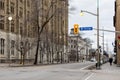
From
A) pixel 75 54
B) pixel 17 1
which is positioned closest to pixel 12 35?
pixel 17 1

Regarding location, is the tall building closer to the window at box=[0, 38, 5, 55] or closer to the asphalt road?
the window at box=[0, 38, 5, 55]

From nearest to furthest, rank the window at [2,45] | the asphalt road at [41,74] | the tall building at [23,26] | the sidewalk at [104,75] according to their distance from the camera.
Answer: the asphalt road at [41,74] → the sidewalk at [104,75] → the tall building at [23,26] → the window at [2,45]

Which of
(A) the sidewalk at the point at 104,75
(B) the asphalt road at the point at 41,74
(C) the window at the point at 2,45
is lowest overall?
(A) the sidewalk at the point at 104,75

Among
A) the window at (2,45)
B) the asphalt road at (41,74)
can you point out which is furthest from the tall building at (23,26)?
the asphalt road at (41,74)

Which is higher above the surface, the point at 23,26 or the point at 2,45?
the point at 23,26

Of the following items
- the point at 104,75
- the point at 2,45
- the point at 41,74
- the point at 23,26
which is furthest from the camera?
the point at 23,26

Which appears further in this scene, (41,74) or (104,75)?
(104,75)

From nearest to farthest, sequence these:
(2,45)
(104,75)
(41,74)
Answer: (41,74) < (104,75) < (2,45)

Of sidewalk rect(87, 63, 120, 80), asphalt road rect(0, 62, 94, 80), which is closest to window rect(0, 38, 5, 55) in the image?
asphalt road rect(0, 62, 94, 80)

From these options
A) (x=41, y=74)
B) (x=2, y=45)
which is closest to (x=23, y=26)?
A: (x=2, y=45)

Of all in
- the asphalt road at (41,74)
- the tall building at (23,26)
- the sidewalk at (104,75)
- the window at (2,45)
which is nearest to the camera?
the asphalt road at (41,74)

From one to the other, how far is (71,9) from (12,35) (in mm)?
17507

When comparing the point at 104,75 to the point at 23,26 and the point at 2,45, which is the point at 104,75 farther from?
the point at 23,26

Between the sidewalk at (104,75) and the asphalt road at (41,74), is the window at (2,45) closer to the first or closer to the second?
the asphalt road at (41,74)
